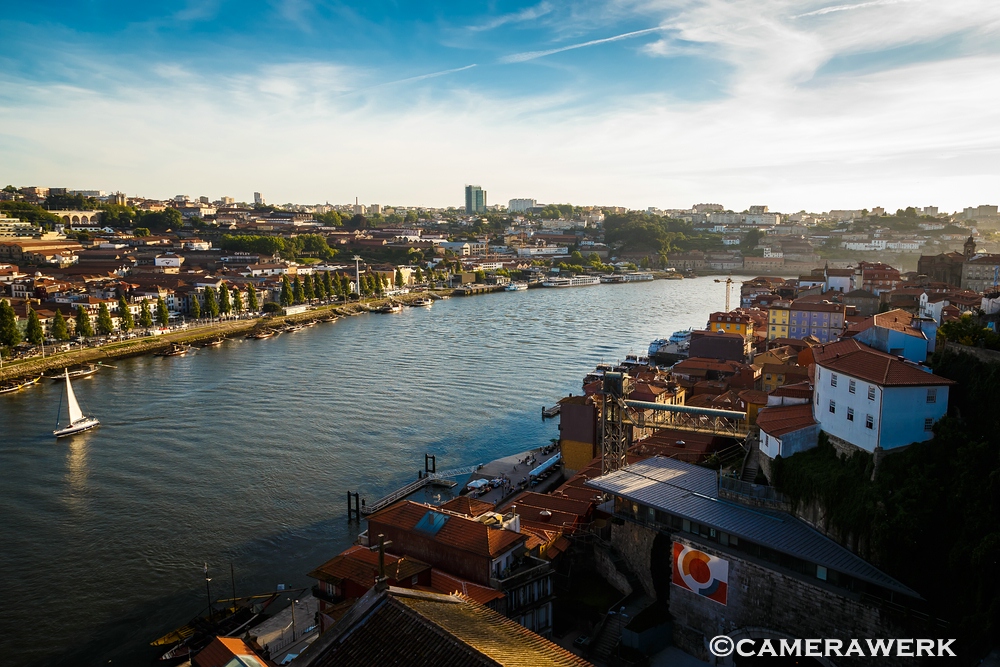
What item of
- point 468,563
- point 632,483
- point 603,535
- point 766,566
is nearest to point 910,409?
point 766,566

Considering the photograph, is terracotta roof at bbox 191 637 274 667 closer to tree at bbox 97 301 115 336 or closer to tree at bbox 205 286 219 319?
tree at bbox 97 301 115 336

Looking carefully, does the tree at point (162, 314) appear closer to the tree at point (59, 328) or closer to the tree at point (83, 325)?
the tree at point (83, 325)

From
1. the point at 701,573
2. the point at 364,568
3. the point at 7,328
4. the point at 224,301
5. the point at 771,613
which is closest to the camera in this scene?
the point at 771,613

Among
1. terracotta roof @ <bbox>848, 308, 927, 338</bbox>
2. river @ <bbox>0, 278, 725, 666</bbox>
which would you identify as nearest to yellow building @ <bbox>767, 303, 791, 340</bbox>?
river @ <bbox>0, 278, 725, 666</bbox>

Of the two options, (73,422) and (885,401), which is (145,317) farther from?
(885,401)

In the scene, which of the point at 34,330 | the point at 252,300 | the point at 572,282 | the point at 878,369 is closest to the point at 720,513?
the point at 878,369

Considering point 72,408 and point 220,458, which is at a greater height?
point 72,408
